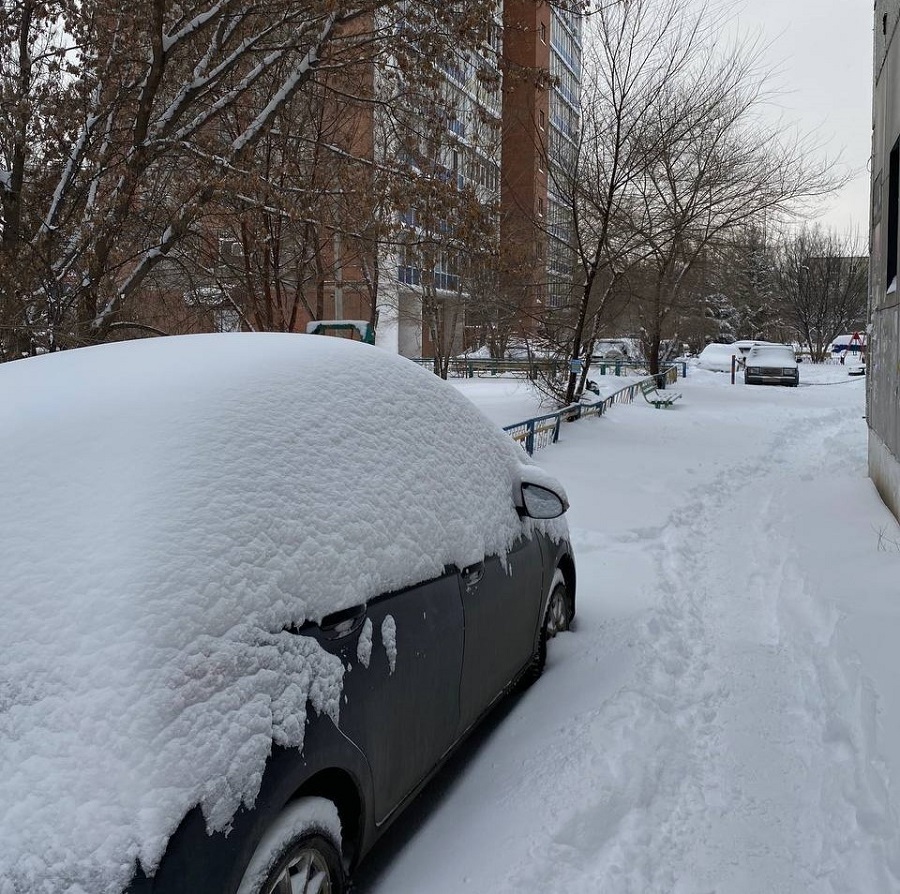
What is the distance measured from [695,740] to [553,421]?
33.9ft

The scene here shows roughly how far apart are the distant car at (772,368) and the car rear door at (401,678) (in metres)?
29.3

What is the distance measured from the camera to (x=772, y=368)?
30016 millimetres

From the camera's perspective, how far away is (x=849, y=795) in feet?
11.0

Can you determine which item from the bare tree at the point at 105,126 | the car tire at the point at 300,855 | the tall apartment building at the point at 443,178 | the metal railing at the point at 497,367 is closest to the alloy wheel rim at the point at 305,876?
the car tire at the point at 300,855

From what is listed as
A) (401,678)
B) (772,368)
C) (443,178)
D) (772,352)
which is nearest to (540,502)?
(401,678)

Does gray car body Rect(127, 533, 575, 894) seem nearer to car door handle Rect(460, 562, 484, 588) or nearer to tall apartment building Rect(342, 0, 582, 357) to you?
car door handle Rect(460, 562, 484, 588)

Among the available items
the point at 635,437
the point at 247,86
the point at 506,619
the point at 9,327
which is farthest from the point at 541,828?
the point at 635,437

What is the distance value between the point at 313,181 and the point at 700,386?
19.8 m

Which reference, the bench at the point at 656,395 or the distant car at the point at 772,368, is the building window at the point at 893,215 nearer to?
the bench at the point at 656,395

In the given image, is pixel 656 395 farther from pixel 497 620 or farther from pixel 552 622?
pixel 497 620

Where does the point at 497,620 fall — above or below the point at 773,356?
below

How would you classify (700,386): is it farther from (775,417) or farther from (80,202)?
(80,202)

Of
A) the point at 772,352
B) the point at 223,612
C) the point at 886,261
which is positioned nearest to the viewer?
the point at 223,612

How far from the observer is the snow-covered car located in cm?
175
